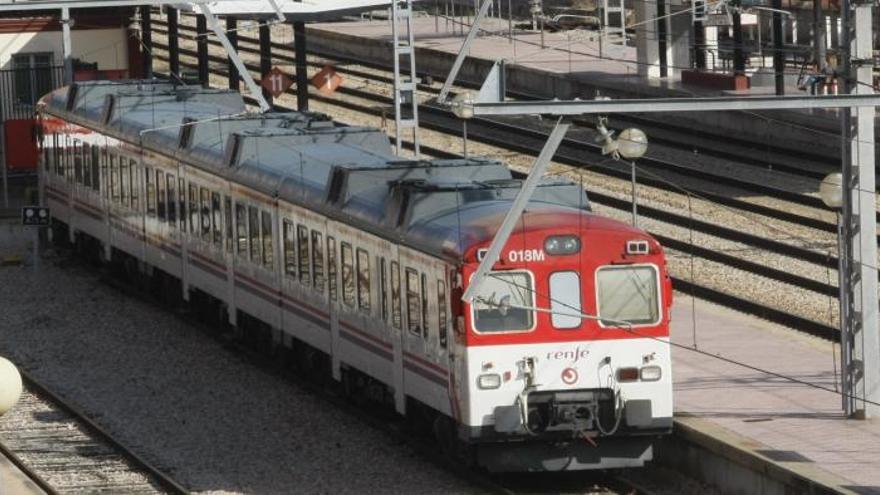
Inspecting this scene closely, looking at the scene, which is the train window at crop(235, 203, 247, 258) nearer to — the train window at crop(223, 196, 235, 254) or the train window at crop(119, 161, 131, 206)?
the train window at crop(223, 196, 235, 254)

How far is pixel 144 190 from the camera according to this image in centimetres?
3022

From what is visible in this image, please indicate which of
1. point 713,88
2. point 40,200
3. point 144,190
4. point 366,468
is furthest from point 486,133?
point 366,468

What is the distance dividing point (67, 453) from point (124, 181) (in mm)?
10499

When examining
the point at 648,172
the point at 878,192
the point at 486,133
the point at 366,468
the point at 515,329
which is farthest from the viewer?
the point at 486,133

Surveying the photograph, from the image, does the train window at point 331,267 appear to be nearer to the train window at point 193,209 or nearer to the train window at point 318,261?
the train window at point 318,261

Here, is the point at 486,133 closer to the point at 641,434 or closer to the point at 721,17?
the point at 721,17

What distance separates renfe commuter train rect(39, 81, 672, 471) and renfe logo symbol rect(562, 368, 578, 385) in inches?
0.5

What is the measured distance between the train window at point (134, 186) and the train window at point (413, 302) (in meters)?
11.6

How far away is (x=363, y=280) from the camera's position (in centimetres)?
2095

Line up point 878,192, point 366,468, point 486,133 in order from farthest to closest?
1. point 486,133
2. point 878,192
3. point 366,468

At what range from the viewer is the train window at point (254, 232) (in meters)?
24.7

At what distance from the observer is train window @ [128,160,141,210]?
100ft

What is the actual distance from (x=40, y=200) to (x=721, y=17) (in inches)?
620

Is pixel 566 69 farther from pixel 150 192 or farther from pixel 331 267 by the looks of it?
pixel 331 267
